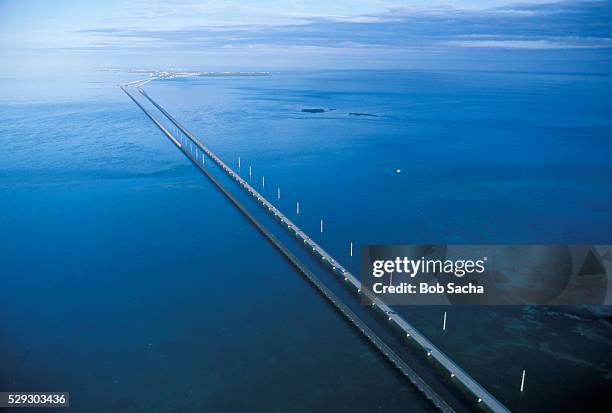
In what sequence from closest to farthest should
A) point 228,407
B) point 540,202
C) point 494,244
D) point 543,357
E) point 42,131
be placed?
1. point 228,407
2. point 543,357
3. point 494,244
4. point 540,202
5. point 42,131

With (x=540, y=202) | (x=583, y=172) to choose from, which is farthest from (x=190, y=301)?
(x=583, y=172)

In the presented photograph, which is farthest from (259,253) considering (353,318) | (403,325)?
(403,325)

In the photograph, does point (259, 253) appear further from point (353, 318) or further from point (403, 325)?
point (403, 325)

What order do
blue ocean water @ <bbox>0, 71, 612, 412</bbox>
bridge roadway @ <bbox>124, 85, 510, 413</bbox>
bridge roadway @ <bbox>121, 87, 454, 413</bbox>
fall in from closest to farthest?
bridge roadway @ <bbox>124, 85, 510, 413</bbox> < bridge roadway @ <bbox>121, 87, 454, 413</bbox> < blue ocean water @ <bbox>0, 71, 612, 412</bbox>

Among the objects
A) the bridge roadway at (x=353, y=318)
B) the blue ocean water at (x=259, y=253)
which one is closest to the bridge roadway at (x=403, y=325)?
the blue ocean water at (x=259, y=253)

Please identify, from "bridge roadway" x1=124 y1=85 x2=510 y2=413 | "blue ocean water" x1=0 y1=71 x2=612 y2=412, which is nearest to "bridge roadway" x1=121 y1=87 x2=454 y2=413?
"blue ocean water" x1=0 y1=71 x2=612 y2=412

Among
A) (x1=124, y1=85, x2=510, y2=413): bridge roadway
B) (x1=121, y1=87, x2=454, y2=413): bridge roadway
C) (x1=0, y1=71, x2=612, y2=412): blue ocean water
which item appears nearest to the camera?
(x1=124, y1=85, x2=510, y2=413): bridge roadway

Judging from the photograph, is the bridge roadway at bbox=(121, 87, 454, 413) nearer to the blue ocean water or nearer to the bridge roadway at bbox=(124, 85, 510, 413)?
the blue ocean water

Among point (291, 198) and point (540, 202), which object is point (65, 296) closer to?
point (291, 198)

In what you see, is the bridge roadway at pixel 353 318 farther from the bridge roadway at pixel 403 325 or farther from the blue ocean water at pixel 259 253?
the bridge roadway at pixel 403 325
